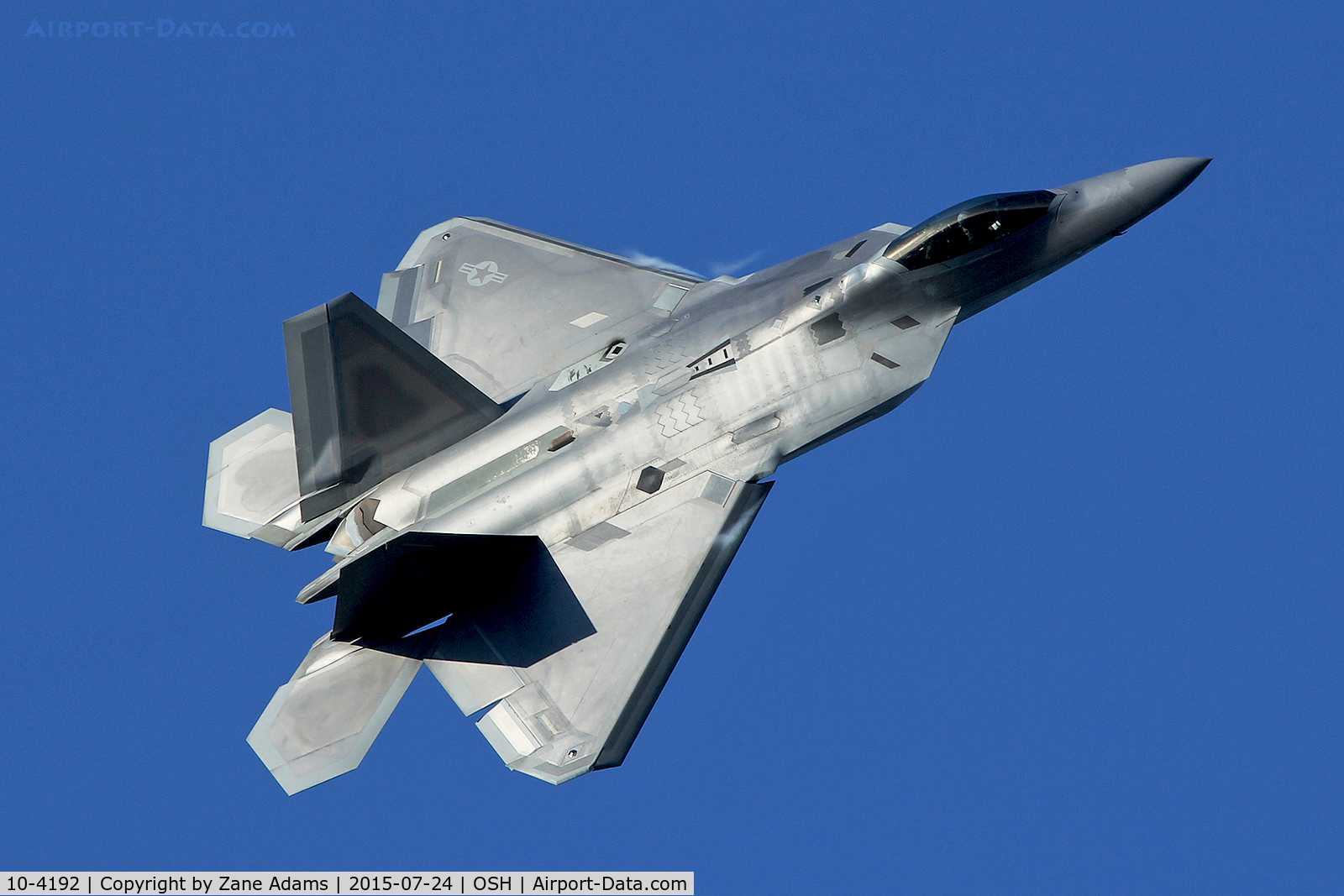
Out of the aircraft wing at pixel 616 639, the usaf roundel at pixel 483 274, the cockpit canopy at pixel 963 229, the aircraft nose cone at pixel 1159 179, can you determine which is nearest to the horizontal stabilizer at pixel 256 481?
the aircraft wing at pixel 616 639

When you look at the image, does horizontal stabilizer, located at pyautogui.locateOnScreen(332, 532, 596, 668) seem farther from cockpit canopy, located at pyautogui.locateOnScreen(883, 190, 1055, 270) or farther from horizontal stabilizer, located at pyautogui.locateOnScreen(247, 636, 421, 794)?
cockpit canopy, located at pyautogui.locateOnScreen(883, 190, 1055, 270)

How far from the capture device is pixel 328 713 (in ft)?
58.1

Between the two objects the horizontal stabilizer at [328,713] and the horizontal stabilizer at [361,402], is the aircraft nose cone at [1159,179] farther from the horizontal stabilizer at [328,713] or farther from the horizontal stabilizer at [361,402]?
the horizontal stabilizer at [328,713]

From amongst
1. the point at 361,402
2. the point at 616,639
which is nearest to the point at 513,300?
the point at 361,402

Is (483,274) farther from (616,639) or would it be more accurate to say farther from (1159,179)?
(1159,179)

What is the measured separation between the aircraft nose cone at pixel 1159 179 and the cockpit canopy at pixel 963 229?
3.82 feet

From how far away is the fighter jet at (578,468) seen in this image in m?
17.5

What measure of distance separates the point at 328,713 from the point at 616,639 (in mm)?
3154

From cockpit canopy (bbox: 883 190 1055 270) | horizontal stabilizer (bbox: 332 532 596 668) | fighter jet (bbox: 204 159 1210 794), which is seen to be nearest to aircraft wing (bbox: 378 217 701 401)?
fighter jet (bbox: 204 159 1210 794)

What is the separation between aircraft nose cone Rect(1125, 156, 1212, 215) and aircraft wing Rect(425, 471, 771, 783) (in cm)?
537

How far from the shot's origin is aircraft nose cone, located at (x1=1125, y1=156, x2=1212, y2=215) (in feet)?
61.3

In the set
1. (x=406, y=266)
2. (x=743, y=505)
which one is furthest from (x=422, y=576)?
(x=406, y=266)

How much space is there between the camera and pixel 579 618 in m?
17.9

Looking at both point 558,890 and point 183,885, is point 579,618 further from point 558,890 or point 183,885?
point 183,885
